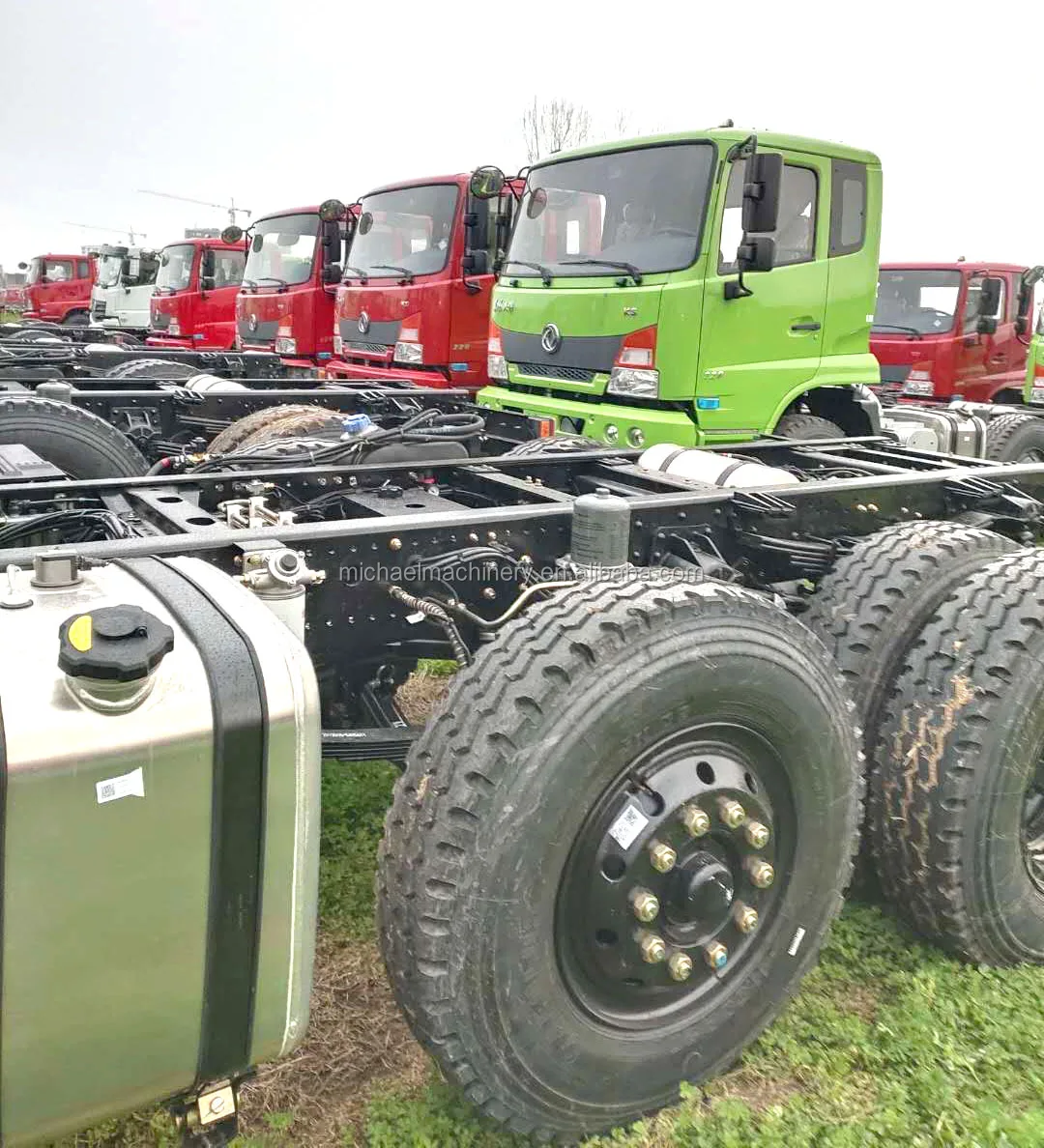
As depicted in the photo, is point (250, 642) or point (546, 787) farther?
point (546, 787)

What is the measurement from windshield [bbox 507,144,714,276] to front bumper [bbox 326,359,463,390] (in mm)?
1860

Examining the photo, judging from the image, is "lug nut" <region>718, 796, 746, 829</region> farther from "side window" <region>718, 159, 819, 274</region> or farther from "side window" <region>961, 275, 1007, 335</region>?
"side window" <region>961, 275, 1007, 335</region>

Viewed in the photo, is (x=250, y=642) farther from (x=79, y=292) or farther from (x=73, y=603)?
(x=79, y=292)

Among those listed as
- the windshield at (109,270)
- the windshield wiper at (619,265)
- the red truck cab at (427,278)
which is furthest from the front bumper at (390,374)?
the windshield at (109,270)

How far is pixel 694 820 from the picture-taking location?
7.06ft

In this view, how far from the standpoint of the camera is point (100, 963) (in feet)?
5.00

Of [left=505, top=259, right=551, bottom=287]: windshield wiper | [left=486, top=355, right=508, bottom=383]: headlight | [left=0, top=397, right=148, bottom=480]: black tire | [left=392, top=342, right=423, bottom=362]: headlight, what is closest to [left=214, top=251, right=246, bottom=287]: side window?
[left=392, top=342, right=423, bottom=362]: headlight

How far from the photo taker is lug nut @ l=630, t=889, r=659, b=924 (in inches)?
83.3

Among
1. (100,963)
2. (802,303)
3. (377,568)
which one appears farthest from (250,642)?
(802,303)

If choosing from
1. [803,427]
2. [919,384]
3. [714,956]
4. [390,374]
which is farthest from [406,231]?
[714,956]

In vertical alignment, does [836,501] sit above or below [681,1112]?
above

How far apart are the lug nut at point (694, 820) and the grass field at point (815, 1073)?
590 millimetres

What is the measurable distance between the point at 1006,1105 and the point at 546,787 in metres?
1.33

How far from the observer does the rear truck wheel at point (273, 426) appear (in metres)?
4.66
